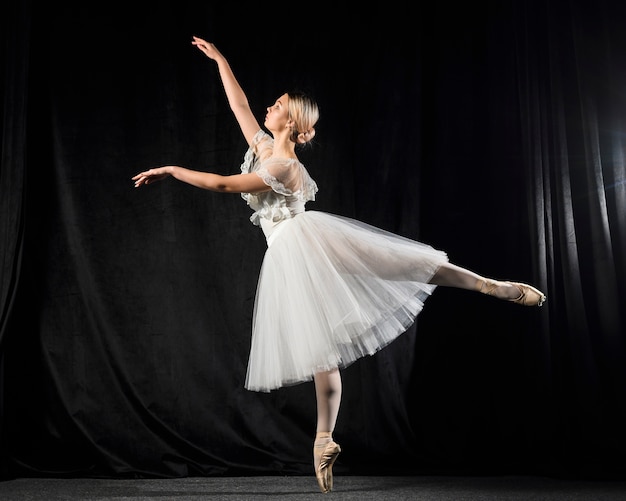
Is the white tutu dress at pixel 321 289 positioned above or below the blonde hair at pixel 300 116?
below

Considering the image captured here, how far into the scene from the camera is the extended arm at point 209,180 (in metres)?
2.66

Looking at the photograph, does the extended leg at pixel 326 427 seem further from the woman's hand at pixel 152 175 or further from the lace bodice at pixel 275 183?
the woman's hand at pixel 152 175

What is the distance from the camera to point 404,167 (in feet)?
12.2

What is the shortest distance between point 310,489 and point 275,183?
1.30 meters

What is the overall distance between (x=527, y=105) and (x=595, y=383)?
1.31 m

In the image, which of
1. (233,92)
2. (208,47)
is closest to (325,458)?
(233,92)

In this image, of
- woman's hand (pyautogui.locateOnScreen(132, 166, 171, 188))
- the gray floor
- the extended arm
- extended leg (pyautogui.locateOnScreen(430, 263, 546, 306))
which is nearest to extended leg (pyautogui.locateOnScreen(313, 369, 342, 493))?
the gray floor

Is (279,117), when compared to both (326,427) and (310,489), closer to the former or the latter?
(326,427)


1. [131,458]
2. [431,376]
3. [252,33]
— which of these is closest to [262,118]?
[252,33]

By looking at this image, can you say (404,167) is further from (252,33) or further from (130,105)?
(130,105)

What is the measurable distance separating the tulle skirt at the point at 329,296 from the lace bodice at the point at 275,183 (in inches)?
2.5

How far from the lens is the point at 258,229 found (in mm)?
3764

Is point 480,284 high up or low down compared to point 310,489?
up

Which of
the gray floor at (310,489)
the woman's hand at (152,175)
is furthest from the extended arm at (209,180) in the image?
the gray floor at (310,489)
